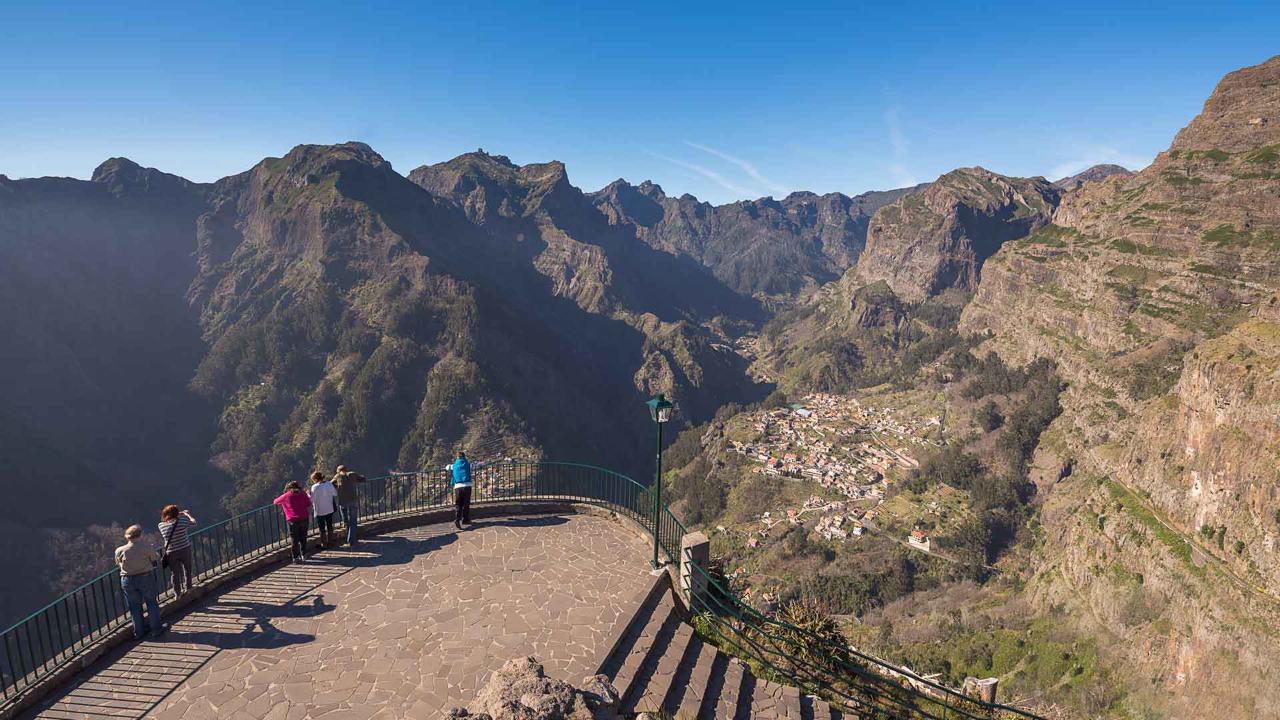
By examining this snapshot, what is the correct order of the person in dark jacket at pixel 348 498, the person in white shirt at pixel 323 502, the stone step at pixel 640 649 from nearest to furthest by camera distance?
1. the stone step at pixel 640 649
2. the person in white shirt at pixel 323 502
3. the person in dark jacket at pixel 348 498

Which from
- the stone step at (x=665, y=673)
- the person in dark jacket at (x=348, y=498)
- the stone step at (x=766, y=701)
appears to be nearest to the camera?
the stone step at (x=665, y=673)

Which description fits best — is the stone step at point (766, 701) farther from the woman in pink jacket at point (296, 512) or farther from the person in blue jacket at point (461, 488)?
the woman in pink jacket at point (296, 512)

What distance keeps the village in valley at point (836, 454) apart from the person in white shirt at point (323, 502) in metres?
85.4

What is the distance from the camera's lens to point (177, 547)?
11.7 m

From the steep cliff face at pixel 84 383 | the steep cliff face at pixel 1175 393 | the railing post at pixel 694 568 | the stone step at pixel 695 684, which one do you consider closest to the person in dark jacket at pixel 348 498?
the railing post at pixel 694 568

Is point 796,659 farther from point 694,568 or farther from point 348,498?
point 348,498

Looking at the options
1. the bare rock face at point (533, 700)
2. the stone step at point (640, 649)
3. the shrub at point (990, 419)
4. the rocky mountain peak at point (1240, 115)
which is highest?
the rocky mountain peak at point (1240, 115)

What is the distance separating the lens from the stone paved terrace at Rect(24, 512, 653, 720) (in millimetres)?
9211

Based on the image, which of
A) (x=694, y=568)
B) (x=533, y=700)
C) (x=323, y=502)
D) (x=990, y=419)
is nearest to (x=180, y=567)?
(x=323, y=502)

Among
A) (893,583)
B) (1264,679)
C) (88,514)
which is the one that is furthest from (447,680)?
(88,514)

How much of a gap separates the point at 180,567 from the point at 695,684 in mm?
→ 11263

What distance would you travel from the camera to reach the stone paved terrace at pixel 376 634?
9211mm

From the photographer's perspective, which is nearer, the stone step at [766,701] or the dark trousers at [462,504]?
the stone step at [766,701]

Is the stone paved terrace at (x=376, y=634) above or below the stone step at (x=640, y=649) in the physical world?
above
